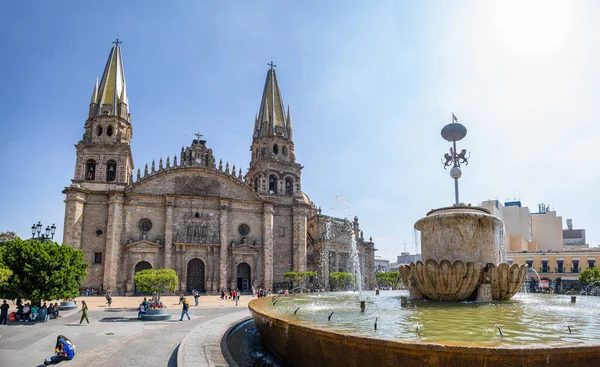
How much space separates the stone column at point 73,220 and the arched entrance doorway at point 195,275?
31.5 ft

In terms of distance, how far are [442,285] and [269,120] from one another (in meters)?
38.3

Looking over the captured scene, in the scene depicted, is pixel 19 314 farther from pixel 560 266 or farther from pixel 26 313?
pixel 560 266

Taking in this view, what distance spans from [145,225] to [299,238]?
14.8 meters

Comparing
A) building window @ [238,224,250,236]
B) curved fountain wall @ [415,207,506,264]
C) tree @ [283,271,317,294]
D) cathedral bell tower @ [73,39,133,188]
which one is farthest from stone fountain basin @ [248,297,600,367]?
cathedral bell tower @ [73,39,133,188]

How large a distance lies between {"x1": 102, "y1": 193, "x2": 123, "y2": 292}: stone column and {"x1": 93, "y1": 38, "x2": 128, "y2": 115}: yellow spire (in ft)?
31.0

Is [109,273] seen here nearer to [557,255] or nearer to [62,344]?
[62,344]

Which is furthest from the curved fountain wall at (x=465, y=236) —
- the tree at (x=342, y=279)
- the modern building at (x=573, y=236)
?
the modern building at (x=573, y=236)

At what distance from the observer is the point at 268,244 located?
40688 millimetres

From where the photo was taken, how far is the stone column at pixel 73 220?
114 feet

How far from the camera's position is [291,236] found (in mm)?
42938

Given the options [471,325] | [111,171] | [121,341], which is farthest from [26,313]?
[111,171]

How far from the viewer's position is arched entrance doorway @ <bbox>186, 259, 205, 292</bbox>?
3848 cm

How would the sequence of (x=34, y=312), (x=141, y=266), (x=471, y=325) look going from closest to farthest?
1. (x=471, y=325)
2. (x=34, y=312)
3. (x=141, y=266)

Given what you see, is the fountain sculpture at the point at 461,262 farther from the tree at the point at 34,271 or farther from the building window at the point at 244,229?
the building window at the point at 244,229
